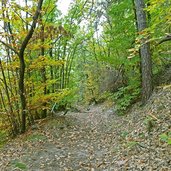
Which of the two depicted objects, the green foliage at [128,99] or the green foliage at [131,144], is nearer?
the green foliage at [131,144]

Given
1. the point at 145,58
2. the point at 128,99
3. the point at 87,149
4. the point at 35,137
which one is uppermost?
the point at 145,58

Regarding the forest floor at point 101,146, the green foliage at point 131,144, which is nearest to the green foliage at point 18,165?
the forest floor at point 101,146

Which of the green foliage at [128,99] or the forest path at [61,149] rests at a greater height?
the green foliage at [128,99]

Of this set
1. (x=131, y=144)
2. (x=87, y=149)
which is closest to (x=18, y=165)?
(x=87, y=149)

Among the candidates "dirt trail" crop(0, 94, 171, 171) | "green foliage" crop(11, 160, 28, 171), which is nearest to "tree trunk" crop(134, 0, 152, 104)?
"dirt trail" crop(0, 94, 171, 171)

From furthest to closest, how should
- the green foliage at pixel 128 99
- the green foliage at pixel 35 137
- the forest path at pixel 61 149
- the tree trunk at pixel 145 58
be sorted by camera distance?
the green foliage at pixel 128 99
the tree trunk at pixel 145 58
the green foliage at pixel 35 137
the forest path at pixel 61 149

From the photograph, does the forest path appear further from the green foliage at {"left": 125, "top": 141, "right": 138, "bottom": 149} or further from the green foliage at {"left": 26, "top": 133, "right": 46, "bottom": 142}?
the green foliage at {"left": 125, "top": 141, "right": 138, "bottom": 149}

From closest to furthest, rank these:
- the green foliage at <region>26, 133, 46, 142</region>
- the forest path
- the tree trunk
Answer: the forest path → the green foliage at <region>26, 133, 46, 142</region> → the tree trunk

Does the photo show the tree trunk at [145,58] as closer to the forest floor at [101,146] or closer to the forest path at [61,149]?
the forest floor at [101,146]

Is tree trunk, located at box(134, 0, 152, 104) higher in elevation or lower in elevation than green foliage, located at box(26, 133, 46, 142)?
higher

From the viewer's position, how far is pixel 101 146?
7.50 metres

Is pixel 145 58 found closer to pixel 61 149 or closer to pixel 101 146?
pixel 101 146

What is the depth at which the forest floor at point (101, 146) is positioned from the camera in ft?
18.0

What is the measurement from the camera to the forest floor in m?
5.48
